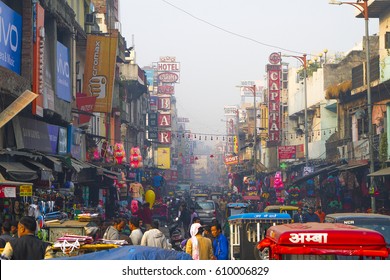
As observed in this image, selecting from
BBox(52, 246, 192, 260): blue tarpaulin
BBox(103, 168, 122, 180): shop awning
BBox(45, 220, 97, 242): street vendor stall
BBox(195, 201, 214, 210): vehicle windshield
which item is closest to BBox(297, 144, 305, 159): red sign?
BBox(195, 201, 214, 210): vehicle windshield

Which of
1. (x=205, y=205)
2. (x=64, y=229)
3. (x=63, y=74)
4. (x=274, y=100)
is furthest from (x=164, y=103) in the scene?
(x=64, y=229)

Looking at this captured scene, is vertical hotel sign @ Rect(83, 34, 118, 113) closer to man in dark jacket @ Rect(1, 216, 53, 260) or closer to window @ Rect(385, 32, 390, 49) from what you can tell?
window @ Rect(385, 32, 390, 49)

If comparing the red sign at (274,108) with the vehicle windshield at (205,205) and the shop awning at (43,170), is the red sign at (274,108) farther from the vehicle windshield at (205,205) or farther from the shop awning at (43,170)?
the shop awning at (43,170)

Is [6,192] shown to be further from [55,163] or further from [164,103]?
[164,103]

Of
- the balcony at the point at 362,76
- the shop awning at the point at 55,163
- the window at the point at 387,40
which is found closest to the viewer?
the shop awning at the point at 55,163

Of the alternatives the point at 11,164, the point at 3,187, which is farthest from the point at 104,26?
the point at 3,187

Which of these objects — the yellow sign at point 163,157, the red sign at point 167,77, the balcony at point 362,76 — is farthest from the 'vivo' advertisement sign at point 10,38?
the red sign at point 167,77

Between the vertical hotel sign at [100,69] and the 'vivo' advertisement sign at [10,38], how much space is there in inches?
400

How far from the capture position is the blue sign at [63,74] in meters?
31.1

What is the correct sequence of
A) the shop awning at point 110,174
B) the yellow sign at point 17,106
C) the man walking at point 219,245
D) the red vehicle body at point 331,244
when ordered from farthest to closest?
the shop awning at point 110,174
the yellow sign at point 17,106
the man walking at point 219,245
the red vehicle body at point 331,244

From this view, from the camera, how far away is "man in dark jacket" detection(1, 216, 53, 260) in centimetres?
1102

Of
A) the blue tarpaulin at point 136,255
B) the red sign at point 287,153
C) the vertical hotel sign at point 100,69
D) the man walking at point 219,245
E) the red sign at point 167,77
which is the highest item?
the red sign at point 167,77

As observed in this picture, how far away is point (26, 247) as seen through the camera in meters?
11.1
